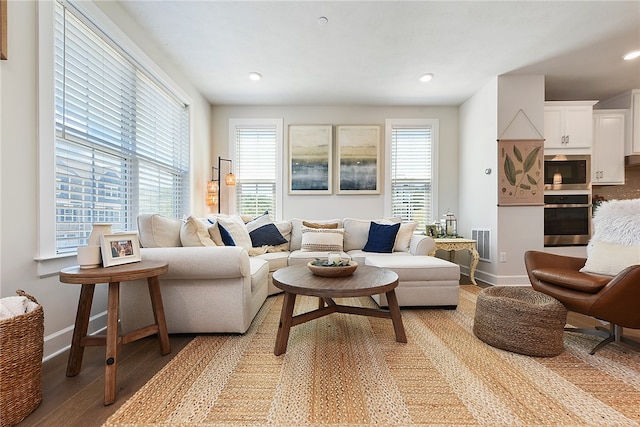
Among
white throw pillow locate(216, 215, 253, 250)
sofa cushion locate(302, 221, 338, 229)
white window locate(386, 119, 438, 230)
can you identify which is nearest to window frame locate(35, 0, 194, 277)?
white throw pillow locate(216, 215, 253, 250)

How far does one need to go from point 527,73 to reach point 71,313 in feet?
16.8

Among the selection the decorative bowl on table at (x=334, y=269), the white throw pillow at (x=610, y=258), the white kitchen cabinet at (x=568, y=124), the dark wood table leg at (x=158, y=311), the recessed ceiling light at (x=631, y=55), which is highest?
the recessed ceiling light at (x=631, y=55)

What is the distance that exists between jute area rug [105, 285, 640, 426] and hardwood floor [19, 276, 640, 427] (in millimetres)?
76

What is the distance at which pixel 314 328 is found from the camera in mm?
2240

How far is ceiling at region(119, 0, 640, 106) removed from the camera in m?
2.37

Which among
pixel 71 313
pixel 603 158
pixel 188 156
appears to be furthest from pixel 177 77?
pixel 603 158

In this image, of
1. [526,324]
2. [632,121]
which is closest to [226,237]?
[526,324]

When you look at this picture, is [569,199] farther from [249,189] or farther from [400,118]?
[249,189]

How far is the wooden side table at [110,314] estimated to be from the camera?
4.69 ft

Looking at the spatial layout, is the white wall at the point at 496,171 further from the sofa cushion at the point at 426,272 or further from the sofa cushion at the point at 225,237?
the sofa cushion at the point at 225,237

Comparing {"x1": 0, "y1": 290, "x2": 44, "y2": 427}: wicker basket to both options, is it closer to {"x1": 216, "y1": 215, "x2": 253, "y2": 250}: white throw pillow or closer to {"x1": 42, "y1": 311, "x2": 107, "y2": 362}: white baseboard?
{"x1": 42, "y1": 311, "x2": 107, "y2": 362}: white baseboard

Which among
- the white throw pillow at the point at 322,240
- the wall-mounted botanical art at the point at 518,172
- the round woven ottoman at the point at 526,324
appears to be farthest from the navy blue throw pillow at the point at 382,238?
the round woven ottoman at the point at 526,324

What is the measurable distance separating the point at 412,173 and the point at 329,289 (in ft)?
10.9

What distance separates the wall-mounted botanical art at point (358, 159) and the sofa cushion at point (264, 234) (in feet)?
4.29
